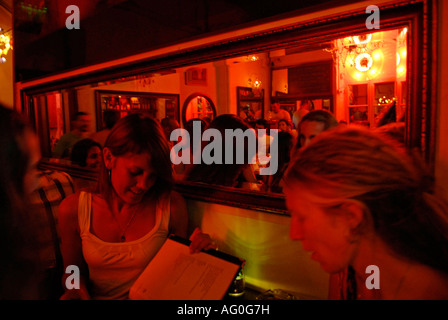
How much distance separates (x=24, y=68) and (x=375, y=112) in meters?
2.90

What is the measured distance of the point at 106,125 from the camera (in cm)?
233

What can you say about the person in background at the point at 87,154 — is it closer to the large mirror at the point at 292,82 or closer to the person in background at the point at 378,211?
the large mirror at the point at 292,82

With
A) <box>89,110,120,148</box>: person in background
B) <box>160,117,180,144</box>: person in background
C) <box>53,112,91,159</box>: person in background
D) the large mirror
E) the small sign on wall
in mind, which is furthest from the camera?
<box>53,112,91,159</box>: person in background

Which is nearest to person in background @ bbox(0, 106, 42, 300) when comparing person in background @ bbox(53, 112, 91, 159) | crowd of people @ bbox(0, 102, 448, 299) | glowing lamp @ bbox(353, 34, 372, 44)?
crowd of people @ bbox(0, 102, 448, 299)

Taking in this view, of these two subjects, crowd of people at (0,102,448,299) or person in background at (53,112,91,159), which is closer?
crowd of people at (0,102,448,299)

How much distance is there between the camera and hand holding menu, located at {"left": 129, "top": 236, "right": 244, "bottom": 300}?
106 centimetres

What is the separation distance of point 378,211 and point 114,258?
1.04 m

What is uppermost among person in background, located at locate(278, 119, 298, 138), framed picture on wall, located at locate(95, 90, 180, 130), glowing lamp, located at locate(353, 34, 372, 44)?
glowing lamp, located at locate(353, 34, 372, 44)

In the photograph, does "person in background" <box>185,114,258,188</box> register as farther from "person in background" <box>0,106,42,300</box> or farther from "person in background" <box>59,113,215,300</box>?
"person in background" <box>0,106,42,300</box>

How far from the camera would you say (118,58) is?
6.36 feet

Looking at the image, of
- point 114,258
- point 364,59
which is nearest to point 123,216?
point 114,258

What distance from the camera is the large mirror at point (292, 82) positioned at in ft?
3.20
